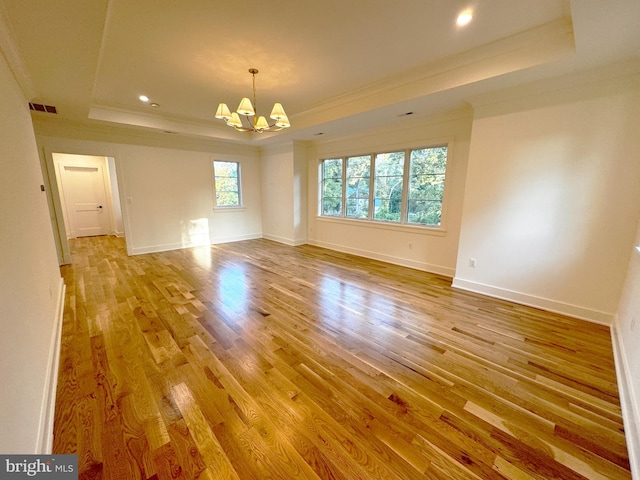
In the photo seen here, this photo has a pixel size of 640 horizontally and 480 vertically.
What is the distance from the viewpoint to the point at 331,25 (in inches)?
91.4

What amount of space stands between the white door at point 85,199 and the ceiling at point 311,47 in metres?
4.69

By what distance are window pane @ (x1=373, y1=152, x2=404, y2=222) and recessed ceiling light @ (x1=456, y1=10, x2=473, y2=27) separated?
8.05 feet

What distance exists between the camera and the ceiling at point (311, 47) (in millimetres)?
1951

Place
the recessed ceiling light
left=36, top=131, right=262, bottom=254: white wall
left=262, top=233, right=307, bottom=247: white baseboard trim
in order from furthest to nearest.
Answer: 1. left=262, top=233, right=307, bottom=247: white baseboard trim
2. left=36, top=131, right=262, bottom=254: white wall
3. the recessed ceiling light

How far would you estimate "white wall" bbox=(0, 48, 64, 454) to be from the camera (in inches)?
40.7

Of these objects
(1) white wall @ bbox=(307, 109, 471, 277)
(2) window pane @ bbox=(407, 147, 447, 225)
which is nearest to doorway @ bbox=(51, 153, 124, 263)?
(1) white wall @ bbox=(307, 109, 471, 277)

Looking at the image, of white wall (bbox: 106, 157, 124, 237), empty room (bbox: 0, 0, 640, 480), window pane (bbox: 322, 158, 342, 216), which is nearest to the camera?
empty room (bbox: 0, 0, 640, 480)

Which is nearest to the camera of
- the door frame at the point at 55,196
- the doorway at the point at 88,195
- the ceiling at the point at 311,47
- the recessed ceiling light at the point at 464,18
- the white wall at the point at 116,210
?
the ceiling at the point at 311,47

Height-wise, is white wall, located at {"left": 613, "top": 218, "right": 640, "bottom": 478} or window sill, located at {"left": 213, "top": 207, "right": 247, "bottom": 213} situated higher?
window sill, located at {"left": 213, "top": 207, "right": 247, "bottom": 213}

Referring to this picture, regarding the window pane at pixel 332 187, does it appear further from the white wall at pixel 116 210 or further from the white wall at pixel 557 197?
the white wall at pixel 116 210

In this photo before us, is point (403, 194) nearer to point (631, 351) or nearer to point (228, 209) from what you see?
point (631, 351)

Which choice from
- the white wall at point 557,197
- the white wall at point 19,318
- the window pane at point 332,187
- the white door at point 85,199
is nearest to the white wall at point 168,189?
the window pane at point 332,187

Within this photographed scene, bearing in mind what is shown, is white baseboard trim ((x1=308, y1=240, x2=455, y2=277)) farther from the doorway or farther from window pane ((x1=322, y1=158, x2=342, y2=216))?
the doorway

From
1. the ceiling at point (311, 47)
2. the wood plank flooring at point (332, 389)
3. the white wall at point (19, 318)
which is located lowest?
the wood plank flooring at point (332, 389)
